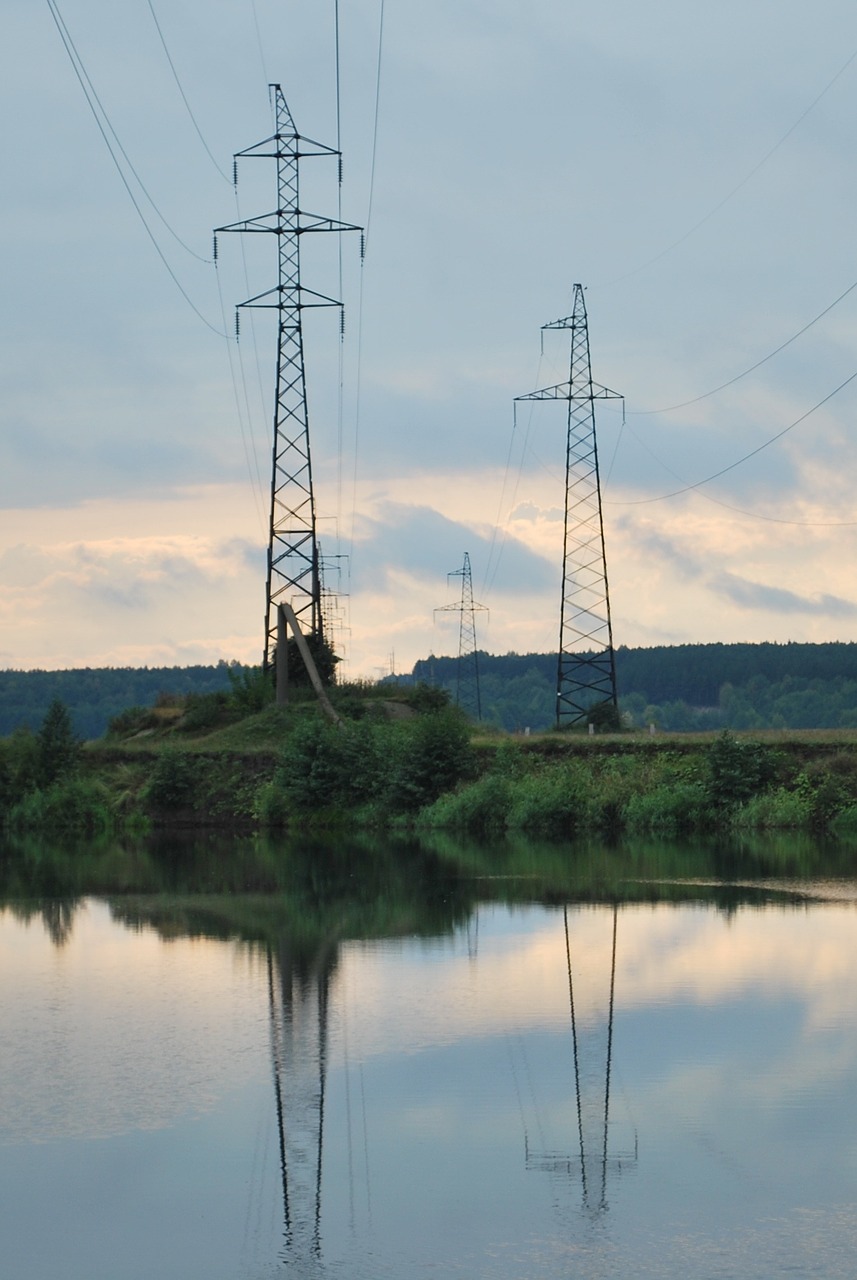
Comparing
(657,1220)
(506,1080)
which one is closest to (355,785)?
(506,1080)

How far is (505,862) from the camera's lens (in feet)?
121

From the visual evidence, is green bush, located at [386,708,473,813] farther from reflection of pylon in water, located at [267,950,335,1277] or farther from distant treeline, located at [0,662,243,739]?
distant treeline, located at [0,662,243,739]

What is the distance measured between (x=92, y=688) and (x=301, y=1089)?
479ft

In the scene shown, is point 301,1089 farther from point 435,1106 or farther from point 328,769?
point 328,769

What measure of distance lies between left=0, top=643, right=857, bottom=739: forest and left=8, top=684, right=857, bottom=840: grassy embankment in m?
67.3

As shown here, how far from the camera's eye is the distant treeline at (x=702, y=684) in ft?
421

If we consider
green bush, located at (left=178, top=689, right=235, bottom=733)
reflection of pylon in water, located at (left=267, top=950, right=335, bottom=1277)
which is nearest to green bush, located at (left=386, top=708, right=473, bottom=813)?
green bush, located at (left=178, top=689, right=235, bottom=733)

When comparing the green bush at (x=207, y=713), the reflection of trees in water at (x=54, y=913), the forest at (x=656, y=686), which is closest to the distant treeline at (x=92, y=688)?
the forest at (x=656, y=686)

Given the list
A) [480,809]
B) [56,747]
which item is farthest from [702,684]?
[480,809]

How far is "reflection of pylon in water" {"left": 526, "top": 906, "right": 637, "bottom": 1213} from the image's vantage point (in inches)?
461

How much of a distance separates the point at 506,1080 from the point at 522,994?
15.5ft

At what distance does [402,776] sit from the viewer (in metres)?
51.4

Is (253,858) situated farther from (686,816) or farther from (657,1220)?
(657,1220)

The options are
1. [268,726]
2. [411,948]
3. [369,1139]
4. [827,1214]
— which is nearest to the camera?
[827,1214]
